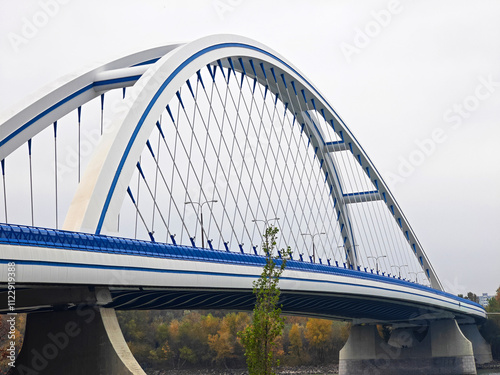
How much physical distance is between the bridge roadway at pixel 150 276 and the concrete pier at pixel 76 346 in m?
0.48

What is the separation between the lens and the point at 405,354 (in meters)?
59.0

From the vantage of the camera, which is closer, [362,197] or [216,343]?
[362,197]

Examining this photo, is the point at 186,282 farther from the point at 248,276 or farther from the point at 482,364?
the point at 482,364

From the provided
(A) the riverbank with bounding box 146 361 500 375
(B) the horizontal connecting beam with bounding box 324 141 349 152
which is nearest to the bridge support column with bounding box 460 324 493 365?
(A) the riverbank with bounding box 146 361 500 375

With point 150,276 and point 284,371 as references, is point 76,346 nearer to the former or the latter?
point 150,276

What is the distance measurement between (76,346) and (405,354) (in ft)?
150

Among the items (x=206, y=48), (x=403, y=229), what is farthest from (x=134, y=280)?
(x=403, y=229)

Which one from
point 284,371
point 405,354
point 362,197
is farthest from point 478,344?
point 362,197

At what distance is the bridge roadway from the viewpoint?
15953 millimetres

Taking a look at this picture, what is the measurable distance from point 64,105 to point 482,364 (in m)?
59.3

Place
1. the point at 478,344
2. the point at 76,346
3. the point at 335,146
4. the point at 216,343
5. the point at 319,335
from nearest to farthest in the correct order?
the point at 76,346, the point at 335,146, the point at 478,344, the point at 319,335, the point at 216,343

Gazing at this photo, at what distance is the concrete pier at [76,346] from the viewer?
18156 mm

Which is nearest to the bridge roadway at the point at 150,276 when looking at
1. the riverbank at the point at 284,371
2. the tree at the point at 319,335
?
the riverbank at the point at 284,371

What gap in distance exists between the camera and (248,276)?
87.4 feet
